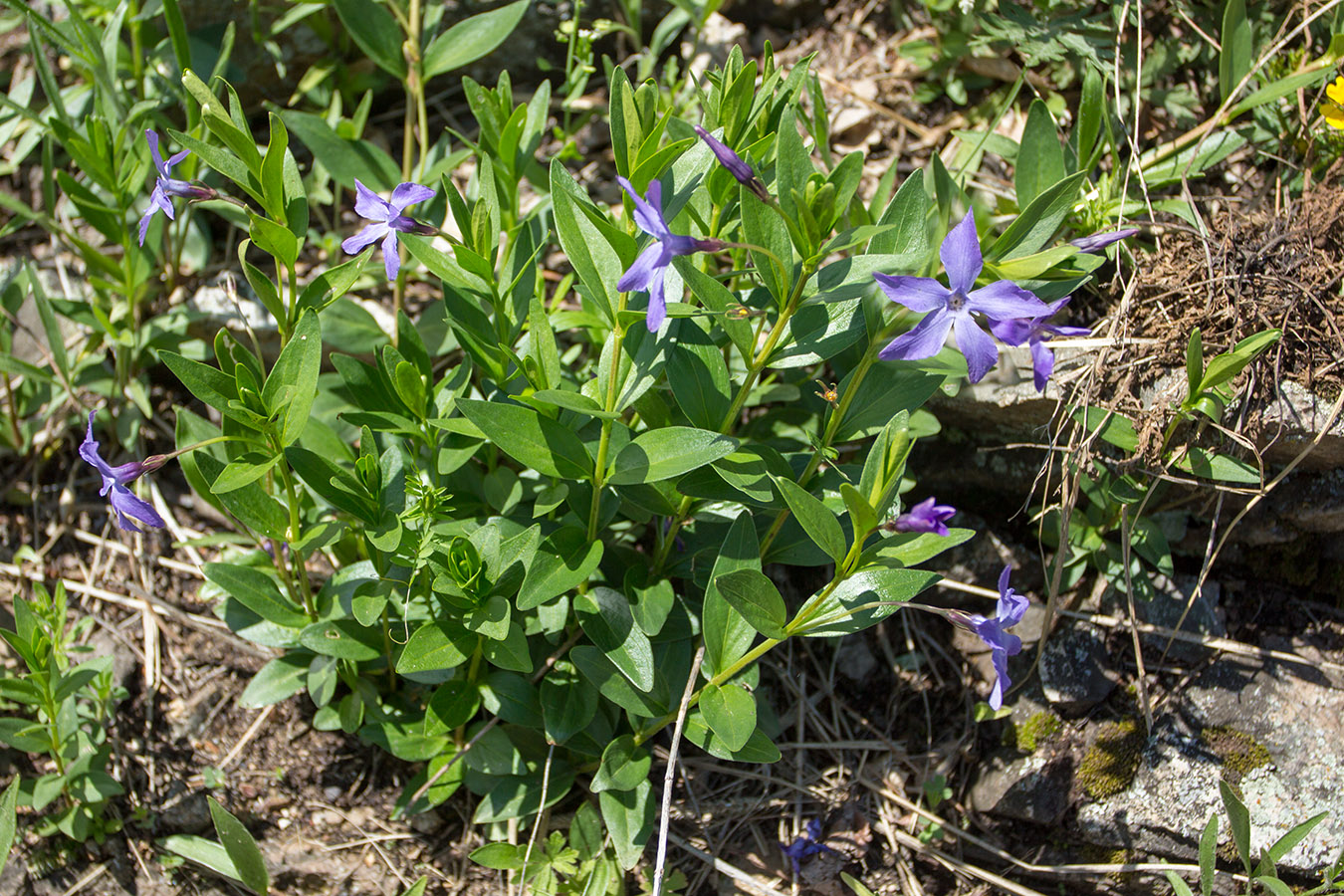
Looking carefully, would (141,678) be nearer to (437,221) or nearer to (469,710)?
(469,710)

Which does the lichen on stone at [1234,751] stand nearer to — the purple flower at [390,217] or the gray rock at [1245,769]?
the gray rock at [1245,769]

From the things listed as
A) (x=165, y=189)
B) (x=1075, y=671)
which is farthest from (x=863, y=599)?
(x=165, y=189)

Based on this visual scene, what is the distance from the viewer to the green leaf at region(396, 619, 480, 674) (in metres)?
2.23

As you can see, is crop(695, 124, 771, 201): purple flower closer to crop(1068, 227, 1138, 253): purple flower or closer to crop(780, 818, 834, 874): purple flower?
crop(1068, 227, 1138, 253): purple flower

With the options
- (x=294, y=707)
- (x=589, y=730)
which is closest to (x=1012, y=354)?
(x=589, y=730)

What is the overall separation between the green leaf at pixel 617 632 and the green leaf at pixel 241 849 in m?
1.08

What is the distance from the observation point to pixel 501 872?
2.82 meters

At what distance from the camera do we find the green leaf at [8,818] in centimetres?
258

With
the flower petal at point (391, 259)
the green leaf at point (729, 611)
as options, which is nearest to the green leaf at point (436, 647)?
the green leaf at point (729, 611)

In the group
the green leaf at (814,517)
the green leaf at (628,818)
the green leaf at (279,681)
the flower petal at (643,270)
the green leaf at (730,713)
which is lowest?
the green leaf at (628,818)

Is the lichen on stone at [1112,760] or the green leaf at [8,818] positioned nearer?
the green leaf at [8,818]

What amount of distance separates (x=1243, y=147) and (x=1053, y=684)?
194 cm

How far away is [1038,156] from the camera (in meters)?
2.78

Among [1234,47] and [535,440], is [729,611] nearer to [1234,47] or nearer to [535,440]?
[535,440]
